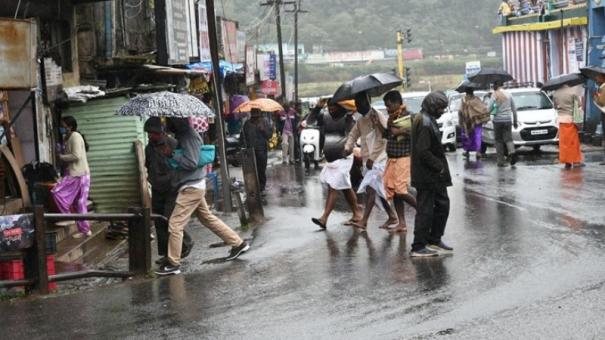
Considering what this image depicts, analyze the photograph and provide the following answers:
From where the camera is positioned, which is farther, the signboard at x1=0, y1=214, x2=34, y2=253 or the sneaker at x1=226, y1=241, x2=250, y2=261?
the sneaker at x1=226, y1=241, x2=250, y2=261

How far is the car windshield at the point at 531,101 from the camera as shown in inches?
1061

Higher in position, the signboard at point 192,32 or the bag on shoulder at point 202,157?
the signboard at point 192,32

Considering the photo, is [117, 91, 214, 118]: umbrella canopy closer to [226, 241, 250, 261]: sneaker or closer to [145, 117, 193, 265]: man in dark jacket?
[145, 117, 193, 265]: man in dark jacket

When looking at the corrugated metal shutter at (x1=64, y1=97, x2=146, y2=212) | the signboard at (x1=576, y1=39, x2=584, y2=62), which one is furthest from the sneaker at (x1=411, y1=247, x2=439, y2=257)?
the signboard at (x1=576, y1=39, x2=584, y2=62)

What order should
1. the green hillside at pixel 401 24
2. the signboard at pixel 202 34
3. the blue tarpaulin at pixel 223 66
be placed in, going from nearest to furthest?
the blue tarpaulin at pixel 223 66 → the signboard at pixel 202 34 → the green hillside at pixel 401 24

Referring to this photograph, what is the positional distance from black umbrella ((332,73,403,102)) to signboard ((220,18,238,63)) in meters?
21.1

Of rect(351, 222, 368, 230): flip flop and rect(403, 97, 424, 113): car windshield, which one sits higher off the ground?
rect(403, 97, 424, 113): car windshield

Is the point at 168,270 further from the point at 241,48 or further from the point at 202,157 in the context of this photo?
the point at 241,48

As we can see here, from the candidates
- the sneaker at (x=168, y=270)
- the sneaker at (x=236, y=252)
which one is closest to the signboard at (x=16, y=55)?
the sneaker at (x=168, y=270)

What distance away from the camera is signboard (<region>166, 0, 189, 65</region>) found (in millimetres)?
17844

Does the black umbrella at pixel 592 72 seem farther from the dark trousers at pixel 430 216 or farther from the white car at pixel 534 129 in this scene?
the dark trousers at pixel 430 216

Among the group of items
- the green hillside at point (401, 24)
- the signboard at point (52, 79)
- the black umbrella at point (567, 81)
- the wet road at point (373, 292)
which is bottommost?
the wet road at point (373, 292)

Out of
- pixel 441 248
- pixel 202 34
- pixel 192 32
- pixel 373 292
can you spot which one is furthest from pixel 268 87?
pixel 373 292

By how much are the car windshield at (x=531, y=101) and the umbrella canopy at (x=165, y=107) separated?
17.6 m
